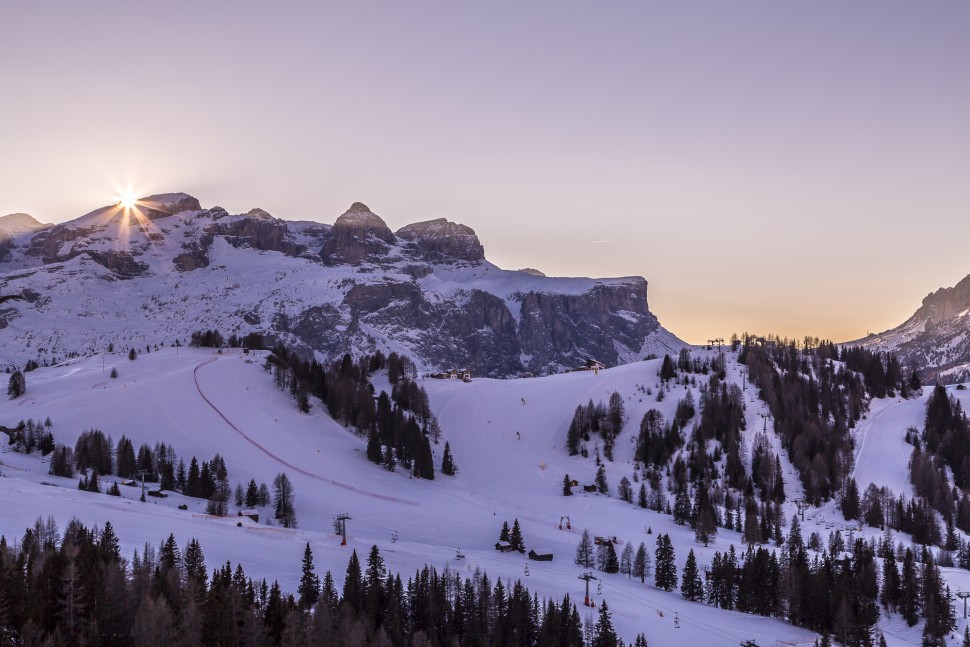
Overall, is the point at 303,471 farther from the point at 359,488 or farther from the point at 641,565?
the point at 641,565

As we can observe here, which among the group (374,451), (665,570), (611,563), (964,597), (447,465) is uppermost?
(374,451)

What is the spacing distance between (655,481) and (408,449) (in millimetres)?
42212

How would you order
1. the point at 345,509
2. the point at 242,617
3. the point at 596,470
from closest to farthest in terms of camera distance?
the point at 242,617
the point at 345,509
the point at 596,470

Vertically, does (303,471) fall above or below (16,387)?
below

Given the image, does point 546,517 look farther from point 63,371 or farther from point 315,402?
point 63,371

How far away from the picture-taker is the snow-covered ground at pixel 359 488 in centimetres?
9062

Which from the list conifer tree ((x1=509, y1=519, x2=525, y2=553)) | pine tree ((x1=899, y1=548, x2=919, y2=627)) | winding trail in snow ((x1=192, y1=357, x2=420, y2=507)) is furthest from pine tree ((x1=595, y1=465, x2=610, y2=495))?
pine tree ((x1=899, y1=548, x2=919, y2=627))

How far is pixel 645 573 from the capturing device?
358ft

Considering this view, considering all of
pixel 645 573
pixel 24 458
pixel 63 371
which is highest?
pixel 63 371

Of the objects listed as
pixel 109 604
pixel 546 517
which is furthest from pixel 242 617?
pixel 546 517

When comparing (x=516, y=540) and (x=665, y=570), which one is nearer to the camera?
(x=665, y=570)

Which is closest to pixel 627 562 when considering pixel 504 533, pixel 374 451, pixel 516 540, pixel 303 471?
pixel 516 540

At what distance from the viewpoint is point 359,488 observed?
13912 cm

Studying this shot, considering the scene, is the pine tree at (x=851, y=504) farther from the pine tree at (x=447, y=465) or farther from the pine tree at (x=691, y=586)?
the pine tree at (x=447, y=465)
